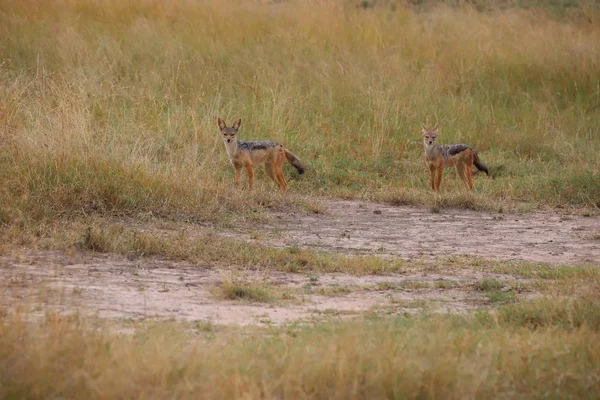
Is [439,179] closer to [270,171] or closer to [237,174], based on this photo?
[270,171]

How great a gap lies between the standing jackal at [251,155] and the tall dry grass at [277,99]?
261 mm

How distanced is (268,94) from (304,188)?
3020 mm

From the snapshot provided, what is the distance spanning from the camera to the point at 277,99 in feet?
49.9

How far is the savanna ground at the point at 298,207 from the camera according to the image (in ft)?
18.4

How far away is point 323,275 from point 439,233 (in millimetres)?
2624

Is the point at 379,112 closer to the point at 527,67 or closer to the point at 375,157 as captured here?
the point at 375,157

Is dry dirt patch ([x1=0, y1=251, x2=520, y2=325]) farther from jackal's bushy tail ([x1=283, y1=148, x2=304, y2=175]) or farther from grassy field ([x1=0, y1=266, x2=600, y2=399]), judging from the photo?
jackal's bushy tail ([x1=283, y1=148, x2=304, y2=175])

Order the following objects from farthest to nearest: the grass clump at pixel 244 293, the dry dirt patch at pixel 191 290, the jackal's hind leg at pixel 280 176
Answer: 1. the jackal's hind leg at pixel 280 176
2. the grass clump at pixel 244 293
3. the dry dirt patch at pixel 191 290

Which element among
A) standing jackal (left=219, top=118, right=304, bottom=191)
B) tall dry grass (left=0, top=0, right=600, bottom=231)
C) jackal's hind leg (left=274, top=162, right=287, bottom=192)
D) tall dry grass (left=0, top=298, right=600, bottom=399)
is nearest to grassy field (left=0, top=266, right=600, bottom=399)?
tall dry grass (left=0, top=298, right=600, bottom=399)

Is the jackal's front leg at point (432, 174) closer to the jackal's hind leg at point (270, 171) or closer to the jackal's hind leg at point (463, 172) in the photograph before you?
the jackal's hind leg at point (463, 172)

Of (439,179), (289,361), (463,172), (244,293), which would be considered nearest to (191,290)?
(244,293)

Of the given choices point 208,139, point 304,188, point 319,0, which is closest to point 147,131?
point 208,139

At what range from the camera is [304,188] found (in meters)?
12.7

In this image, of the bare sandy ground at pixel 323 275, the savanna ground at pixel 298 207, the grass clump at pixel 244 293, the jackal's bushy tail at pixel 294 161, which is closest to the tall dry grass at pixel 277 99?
the savanna ground at pixel 298 207
